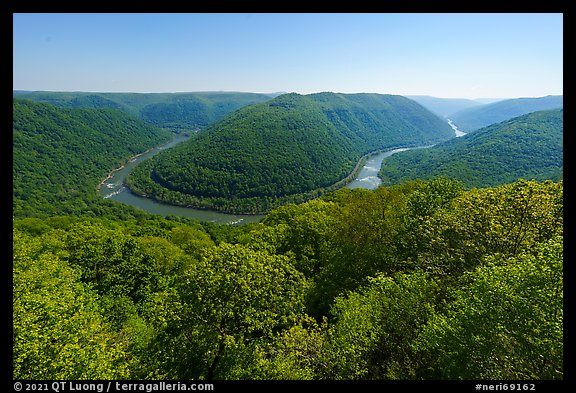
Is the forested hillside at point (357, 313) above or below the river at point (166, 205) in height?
above

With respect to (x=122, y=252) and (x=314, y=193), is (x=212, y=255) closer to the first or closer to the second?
(x=122, y=252)

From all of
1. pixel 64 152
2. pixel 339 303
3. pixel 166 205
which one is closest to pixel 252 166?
pixel 166 205

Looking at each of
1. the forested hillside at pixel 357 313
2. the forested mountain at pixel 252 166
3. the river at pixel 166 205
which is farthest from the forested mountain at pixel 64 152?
the forested hillside at pixel 357 313

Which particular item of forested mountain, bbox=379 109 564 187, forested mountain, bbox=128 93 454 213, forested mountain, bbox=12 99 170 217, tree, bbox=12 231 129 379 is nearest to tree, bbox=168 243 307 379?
tree, bbox=12 231 129 379

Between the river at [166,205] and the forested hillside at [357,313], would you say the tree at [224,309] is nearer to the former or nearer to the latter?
the forested hillside at [357,313]

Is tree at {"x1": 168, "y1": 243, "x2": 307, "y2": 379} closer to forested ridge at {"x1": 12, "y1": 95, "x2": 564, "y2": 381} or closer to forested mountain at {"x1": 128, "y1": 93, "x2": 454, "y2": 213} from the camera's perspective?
forested ridge at {"x1": 12, "y1": 95, "x2": 564, "y2": 381}
